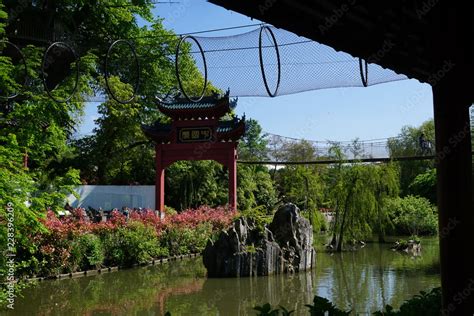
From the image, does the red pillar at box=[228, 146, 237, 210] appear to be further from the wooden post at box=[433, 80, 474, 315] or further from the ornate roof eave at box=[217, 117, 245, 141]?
the wooden post at box=[433, 80, 474, 315]

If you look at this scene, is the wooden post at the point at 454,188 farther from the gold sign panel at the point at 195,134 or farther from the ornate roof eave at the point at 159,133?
the ornate roof eave at the point at 159,133

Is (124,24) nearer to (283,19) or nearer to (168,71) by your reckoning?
(168,71)

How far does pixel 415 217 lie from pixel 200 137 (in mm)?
8937

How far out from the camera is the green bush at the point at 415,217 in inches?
806

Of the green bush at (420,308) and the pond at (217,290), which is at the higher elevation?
the green bush at (420,308)

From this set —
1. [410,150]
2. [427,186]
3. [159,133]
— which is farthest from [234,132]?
[410,150]

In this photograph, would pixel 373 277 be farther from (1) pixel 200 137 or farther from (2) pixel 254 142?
(2) pixel 254 142

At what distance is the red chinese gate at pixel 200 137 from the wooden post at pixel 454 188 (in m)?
14.0

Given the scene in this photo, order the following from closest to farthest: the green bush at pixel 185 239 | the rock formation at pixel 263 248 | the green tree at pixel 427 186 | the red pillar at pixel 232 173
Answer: the rock formation at pixel 263 248
the green bush at pixel 185 239
the red pillar at pixel 232 173
the green tree at pixel 427 186

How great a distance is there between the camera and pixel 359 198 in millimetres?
15703

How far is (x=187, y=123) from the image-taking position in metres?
18.0

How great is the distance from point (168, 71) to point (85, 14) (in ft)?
13.3

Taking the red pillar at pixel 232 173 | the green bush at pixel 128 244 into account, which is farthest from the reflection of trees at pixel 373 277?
the green bush at pixel 128 244

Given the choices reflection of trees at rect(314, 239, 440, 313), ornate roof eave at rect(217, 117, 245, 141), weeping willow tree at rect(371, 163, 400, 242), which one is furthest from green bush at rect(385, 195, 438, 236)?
ornate roof eave at rect(217, 117, 245, 141)
